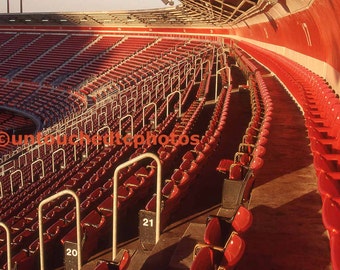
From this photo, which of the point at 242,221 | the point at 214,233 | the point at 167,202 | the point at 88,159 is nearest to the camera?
the point at 242,221

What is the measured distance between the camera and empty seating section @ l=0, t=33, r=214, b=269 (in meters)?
6.11

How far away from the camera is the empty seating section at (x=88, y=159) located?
6113mm

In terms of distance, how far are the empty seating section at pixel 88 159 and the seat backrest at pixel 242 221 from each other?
3.27 ft

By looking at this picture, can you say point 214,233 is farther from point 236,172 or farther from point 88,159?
point 88,159

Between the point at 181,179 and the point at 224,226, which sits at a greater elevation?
the point at 224,226

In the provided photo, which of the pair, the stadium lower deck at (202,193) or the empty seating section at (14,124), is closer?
the stadium lower deck at (202,193)

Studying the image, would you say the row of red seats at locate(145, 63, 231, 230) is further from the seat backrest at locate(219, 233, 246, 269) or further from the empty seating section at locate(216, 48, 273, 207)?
the seat backrest at locate(219, 233, 246, 269)

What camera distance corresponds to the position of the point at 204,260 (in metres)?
3.00

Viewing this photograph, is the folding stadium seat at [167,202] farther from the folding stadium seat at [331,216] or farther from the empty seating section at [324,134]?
the folding stadium seat at [331,216]

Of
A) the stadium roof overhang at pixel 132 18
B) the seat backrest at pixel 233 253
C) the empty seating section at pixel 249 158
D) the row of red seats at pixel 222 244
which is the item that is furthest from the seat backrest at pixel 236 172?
the stadium roof overhang at pixel 132 18

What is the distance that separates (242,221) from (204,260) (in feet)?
1.96

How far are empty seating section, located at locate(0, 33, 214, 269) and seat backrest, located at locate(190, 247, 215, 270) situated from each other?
0.97 meters

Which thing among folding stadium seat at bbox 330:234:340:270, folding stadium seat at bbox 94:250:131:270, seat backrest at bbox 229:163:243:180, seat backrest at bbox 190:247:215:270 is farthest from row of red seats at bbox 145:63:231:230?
folding stadium seat at bbox 330:234:340:270

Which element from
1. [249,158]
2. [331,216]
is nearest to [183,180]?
[249,158]
